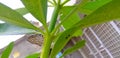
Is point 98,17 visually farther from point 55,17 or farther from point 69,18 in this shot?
point 69,18

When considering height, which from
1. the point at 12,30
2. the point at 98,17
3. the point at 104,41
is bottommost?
the point at 98,17

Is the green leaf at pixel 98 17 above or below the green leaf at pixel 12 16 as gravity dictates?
below

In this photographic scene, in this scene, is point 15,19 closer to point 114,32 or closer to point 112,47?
point 114,32

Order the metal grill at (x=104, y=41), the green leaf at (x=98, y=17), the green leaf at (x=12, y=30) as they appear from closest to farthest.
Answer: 1. the green leaf at (x=98, y=17)
2. the green leaf at (x=12, y=30)
3. the metal grill at (x=104, y=41)

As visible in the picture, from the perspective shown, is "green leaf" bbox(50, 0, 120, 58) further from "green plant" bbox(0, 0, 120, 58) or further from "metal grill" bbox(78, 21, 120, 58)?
"metal grill" bbox(78, 21, 120, 58)

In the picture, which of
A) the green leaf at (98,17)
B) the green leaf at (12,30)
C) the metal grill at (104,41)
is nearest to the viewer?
the green leaf at (98,17)

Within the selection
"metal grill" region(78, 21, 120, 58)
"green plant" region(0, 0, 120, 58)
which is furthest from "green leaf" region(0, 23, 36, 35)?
"metal grill" region(78, 21, 120, 58)

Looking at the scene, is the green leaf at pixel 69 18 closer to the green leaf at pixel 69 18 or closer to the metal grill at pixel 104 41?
the green leaf at pixel 69 18

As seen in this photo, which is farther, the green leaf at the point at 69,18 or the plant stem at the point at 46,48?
the green leaf at the point at 69,18

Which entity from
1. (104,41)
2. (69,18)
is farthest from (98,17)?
(104,41)

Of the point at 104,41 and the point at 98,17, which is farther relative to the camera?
the point at 104,41

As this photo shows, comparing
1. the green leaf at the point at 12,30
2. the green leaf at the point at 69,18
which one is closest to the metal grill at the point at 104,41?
the green leaf at the point at 69,18
